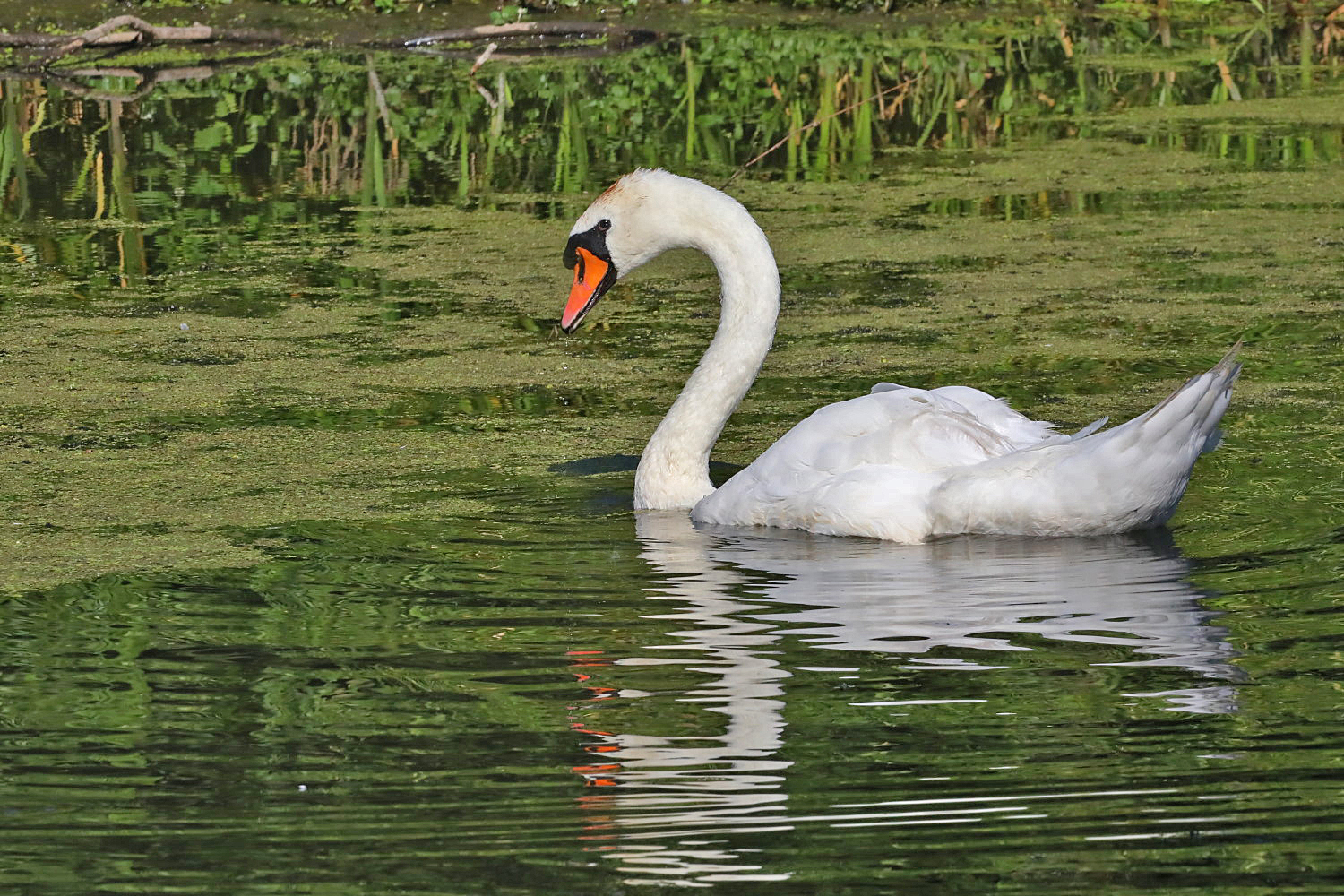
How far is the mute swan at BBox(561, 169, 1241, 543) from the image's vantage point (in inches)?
168

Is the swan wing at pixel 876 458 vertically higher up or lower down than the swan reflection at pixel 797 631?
higher up

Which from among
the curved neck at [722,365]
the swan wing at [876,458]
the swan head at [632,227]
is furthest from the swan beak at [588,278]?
→ the swan wing at [876,458]

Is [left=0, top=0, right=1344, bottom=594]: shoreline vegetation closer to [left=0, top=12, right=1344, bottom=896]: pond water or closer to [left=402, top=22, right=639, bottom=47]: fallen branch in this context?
[left=0, top=12, right=1344, bottom=896]: pond water

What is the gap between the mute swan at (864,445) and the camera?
4273 millimetres

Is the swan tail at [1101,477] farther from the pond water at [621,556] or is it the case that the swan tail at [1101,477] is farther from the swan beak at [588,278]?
the swan beak at [588,278]

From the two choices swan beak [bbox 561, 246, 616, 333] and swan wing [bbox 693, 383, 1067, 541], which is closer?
swan wing [bbox 693, 383, 1067, 541]

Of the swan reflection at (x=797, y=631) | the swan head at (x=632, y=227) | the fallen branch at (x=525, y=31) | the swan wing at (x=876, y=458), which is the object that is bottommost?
the swan reflection at (x=797, y=631)

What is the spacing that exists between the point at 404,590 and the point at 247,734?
2.86ft

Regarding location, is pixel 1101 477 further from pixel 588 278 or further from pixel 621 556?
pixel 588 278

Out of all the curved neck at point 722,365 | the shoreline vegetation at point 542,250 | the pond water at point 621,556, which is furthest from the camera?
the shoreline vegetation at point 542,250

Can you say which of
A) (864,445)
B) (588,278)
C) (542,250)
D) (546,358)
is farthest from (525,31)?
(864,445)

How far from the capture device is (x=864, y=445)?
15.3 ft

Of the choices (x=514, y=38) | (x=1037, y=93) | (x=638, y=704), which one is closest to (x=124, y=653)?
(x=638, y=704)

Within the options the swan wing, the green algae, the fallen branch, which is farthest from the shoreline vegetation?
the swan wing
